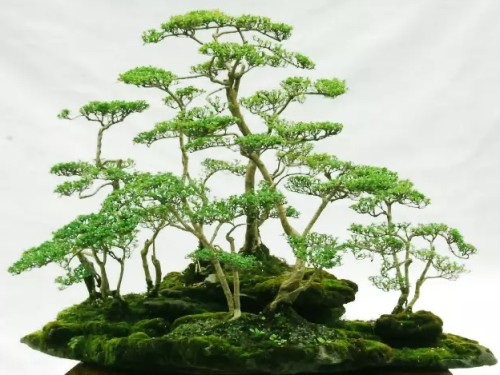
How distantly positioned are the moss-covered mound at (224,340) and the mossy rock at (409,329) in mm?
32

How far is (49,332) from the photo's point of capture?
34.9 ft

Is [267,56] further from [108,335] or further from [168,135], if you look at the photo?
[108,335]

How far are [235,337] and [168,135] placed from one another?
9.29 ft

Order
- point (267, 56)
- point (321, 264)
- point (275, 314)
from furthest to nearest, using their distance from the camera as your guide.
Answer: point (267, 56)
point (275, 314)
point (321, 264)

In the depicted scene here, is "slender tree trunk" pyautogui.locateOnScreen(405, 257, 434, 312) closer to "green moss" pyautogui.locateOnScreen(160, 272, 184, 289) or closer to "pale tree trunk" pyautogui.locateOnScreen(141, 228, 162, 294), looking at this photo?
"green moss" pyautogui.locateOnScreen(160, 272, 184, 289)

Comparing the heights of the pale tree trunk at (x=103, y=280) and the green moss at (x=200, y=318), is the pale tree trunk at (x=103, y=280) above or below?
above

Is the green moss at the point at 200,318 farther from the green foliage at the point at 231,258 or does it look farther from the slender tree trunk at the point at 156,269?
the slender tree trunk at the point at 156,269

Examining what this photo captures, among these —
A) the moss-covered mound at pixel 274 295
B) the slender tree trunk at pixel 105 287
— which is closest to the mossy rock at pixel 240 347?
the moss-covered mound at pixel 274 295

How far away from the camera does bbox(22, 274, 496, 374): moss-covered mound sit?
9.54 metres

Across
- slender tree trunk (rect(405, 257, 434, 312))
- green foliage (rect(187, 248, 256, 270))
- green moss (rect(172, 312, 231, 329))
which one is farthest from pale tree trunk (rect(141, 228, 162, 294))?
slender tree trunk (rect(405, 257, 434, 312))

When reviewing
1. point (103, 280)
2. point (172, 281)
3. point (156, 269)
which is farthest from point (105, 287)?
point (172, 281)

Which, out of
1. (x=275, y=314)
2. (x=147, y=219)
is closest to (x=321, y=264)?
(x=275, y=314)

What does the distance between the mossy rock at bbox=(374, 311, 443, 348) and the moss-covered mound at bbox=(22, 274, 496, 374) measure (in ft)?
0.10

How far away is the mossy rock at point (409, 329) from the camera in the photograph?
10734mm
